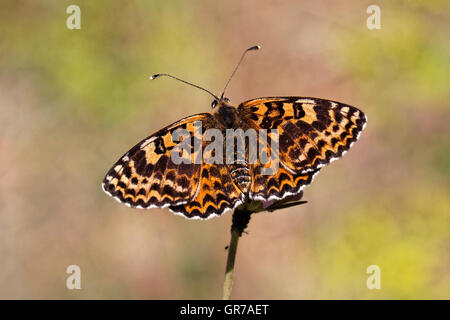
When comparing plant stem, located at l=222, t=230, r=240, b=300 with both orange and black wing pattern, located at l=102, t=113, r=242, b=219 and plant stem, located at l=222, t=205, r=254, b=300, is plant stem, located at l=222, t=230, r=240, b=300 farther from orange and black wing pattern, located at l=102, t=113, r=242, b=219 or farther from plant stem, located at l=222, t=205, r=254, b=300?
orange and black wing pattern, located at l=102, t=113, r=242, b=219

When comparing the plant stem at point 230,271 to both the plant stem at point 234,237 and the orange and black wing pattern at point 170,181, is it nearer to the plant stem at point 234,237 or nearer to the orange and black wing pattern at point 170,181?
the plant stem at point 234,237

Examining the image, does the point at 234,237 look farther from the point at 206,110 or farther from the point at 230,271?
the point at 206,110

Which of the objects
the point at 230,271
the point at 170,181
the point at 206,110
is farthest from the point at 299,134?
the point at 206,110

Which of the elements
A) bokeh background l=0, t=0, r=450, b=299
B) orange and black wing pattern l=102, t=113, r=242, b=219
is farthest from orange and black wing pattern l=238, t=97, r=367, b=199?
bokeh background l=0, t=0, r=450, b=299

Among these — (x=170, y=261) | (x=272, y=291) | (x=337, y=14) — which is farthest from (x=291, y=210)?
(x=337, y=14)

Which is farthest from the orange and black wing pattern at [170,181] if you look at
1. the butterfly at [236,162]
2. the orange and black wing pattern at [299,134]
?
the orange and black wing pattern at [299,134]
